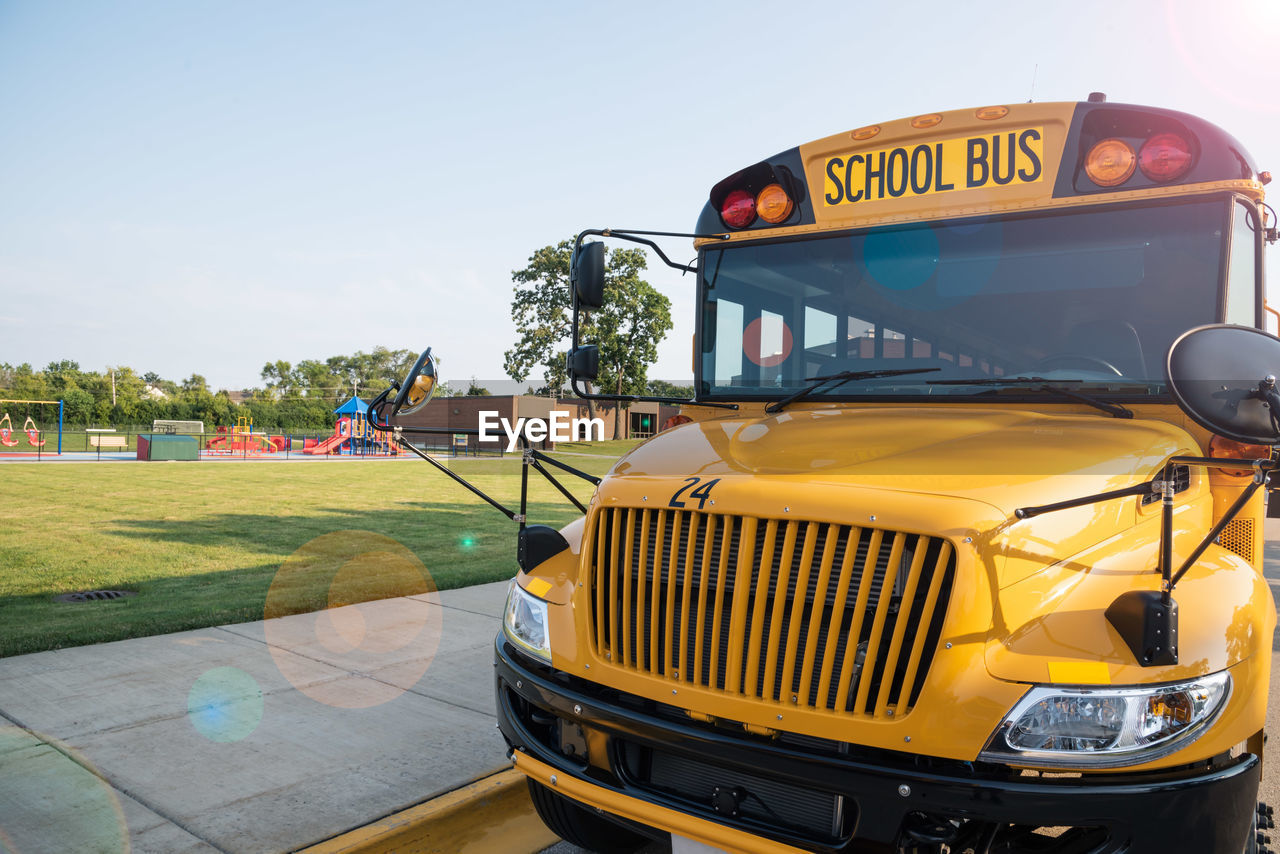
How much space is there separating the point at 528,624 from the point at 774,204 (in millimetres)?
2094

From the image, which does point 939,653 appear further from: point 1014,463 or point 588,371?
point 588,371

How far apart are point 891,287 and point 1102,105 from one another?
3.09 feet

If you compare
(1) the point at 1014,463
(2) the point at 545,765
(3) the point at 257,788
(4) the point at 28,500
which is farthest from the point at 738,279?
(4) the point at 28,500

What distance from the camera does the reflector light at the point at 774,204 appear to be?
370 cm

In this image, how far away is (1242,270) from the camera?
117 inches

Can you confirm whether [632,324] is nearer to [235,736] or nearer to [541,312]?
[541,312]

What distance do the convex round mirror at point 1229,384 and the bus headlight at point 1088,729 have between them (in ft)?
2.23

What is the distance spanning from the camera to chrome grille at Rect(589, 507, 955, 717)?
2057mm

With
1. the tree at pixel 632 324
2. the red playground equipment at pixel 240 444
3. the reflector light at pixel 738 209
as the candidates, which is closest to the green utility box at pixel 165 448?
the red playground equipment at pixel 240 444

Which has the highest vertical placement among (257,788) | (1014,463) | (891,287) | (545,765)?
(891,287)

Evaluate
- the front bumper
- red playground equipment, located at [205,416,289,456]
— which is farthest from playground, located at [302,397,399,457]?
the front bumper

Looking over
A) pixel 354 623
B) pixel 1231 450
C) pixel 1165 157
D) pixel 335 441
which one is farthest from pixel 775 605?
pixel 335 441

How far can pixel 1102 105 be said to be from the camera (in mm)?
3008

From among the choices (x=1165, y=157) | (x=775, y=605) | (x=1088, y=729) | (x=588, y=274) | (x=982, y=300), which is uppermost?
(x=1165, y=157)
